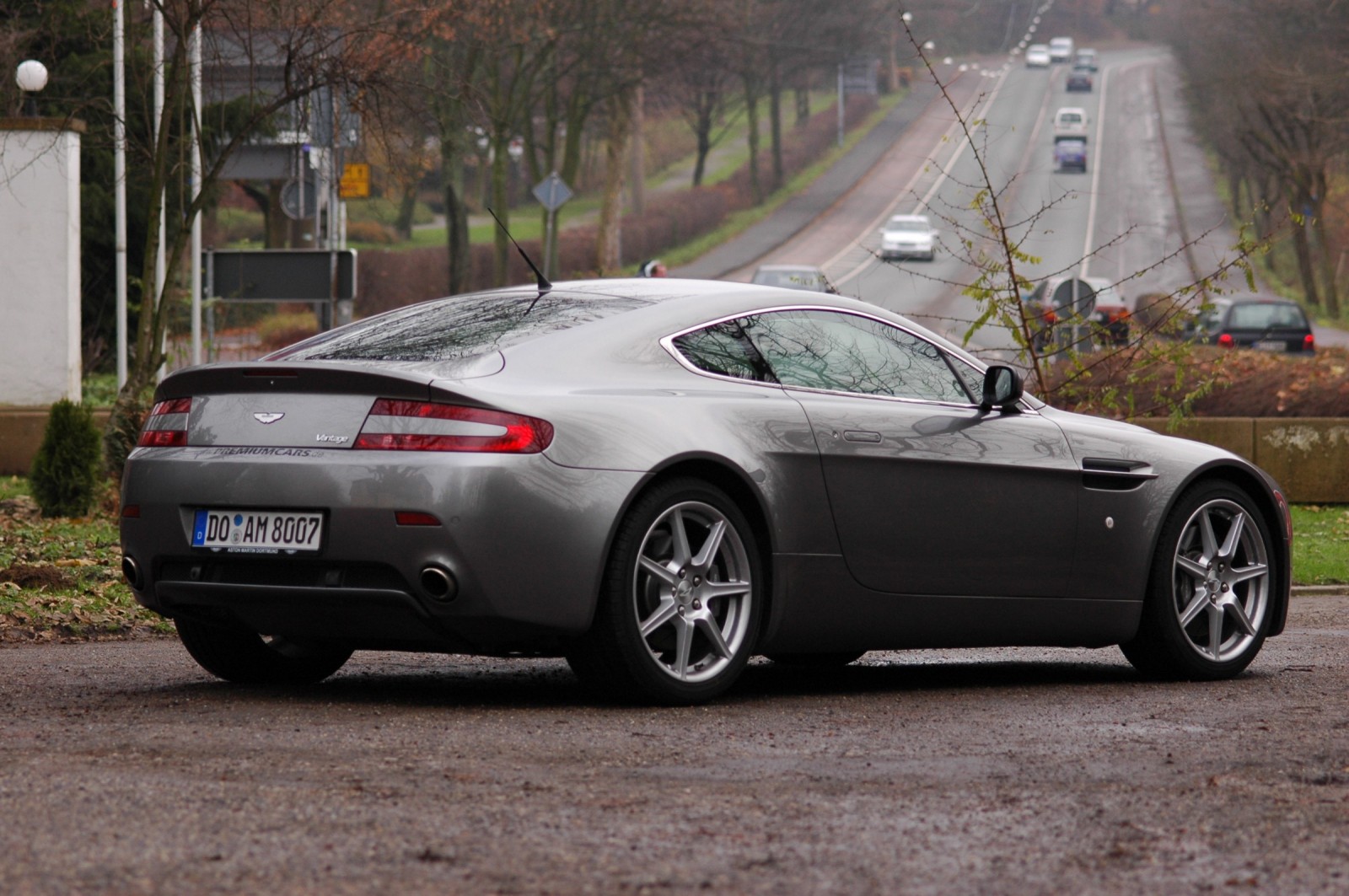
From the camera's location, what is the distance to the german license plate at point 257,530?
20.2 feet

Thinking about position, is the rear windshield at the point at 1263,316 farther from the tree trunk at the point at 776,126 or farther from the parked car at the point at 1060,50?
the parked car at the point at 1060,50

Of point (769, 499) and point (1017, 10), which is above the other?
point (1017, 10)

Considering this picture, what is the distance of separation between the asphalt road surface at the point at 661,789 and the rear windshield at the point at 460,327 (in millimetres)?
1102

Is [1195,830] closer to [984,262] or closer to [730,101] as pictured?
[984,262]

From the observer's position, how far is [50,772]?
4980mm

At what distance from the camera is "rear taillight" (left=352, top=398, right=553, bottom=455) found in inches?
237

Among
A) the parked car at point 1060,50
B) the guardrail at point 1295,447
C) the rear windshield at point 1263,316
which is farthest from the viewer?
the parked car at point 1060,50

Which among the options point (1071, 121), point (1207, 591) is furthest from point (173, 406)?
point (1071, 121)

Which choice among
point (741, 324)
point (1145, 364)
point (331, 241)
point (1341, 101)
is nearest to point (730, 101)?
point (1341, 101)

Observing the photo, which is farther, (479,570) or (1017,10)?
(1017,10)

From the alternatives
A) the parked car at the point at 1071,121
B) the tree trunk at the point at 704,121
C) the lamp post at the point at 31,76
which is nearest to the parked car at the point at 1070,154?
the parked car at the point at 1071,121

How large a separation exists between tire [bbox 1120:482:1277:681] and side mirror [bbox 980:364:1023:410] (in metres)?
0.91

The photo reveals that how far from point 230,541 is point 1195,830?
3.08 m

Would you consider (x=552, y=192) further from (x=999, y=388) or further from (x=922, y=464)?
(x=922, y=464)
